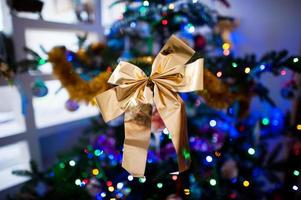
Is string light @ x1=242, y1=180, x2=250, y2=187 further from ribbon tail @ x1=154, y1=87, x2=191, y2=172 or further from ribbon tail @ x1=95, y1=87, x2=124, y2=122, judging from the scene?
ribbon tail @ x1=95, y1=87, x2=124, y2=122

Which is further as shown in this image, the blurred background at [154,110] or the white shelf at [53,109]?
the white shelf at [53,109]

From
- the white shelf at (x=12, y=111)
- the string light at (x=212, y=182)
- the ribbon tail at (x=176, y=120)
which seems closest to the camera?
the ribbon tail at (x=176, y=120)

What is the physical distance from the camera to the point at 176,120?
392mm

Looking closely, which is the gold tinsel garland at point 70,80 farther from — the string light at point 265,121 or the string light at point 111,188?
the string light at point 265,121

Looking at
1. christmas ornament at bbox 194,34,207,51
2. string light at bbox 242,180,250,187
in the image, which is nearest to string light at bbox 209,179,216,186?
string light at bbox 242,180,250,187

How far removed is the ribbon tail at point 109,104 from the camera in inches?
17.0

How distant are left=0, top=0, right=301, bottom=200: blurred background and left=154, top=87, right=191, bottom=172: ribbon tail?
157mm

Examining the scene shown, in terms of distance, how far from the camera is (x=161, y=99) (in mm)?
414

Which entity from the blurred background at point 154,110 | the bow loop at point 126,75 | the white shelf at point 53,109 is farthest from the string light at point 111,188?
the white shelf at point 53,109

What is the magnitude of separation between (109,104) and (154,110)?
16 cm

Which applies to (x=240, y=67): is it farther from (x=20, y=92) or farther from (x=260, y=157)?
(x=20, y=92)

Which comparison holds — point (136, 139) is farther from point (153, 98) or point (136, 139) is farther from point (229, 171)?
point (229, 171)

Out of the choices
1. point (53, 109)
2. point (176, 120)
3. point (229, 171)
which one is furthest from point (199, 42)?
point (53, 109)

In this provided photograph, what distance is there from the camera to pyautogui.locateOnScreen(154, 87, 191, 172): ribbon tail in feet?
1.28
